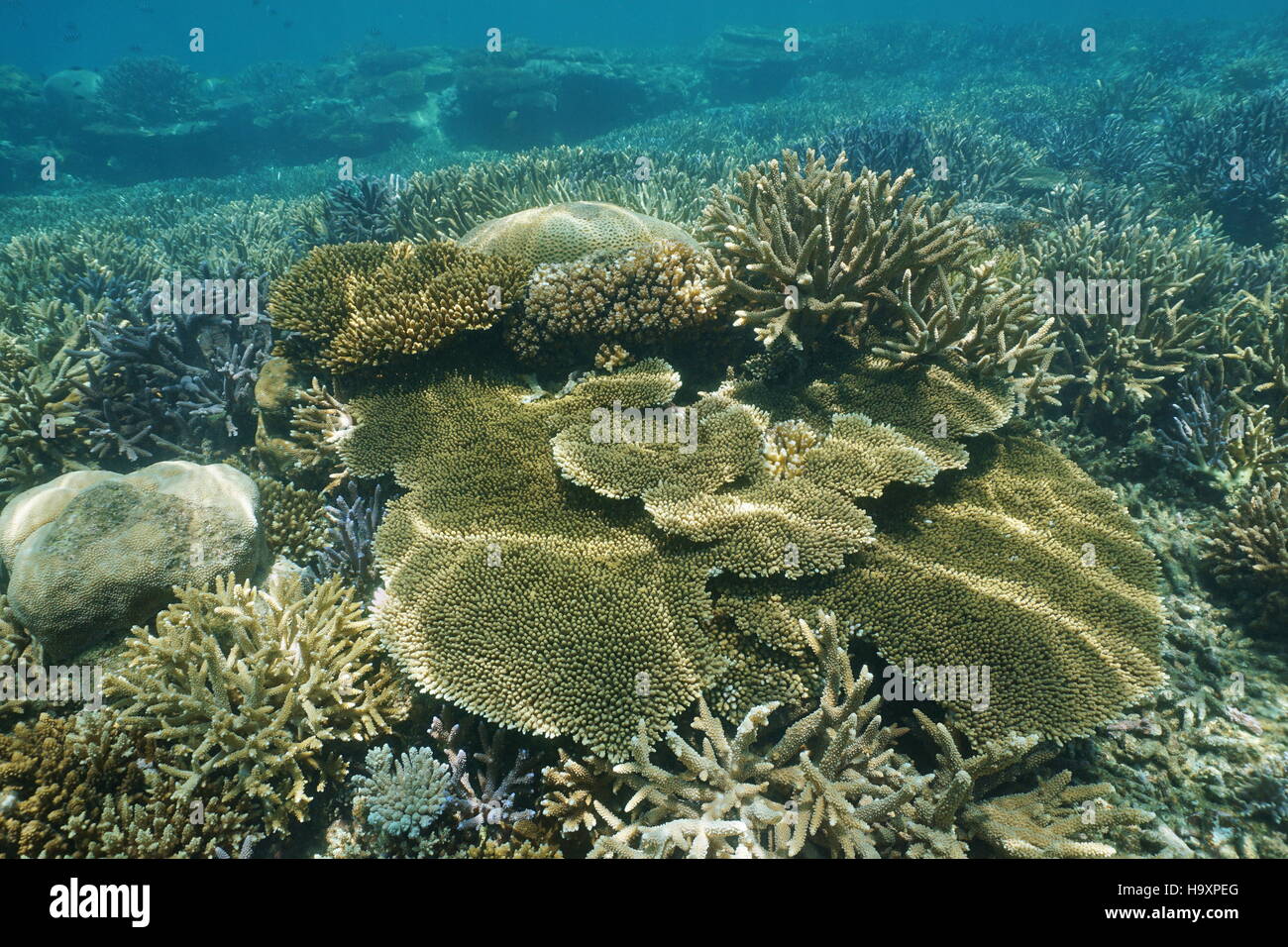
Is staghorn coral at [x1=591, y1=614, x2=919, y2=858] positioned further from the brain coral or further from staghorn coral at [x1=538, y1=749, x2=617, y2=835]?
the brain coral

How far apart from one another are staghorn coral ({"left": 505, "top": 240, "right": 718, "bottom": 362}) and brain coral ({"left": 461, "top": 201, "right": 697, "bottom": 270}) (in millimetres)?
241

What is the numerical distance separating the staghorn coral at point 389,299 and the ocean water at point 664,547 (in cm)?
3

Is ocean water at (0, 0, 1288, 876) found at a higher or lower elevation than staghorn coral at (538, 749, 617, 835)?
higher

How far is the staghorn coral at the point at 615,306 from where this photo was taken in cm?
445

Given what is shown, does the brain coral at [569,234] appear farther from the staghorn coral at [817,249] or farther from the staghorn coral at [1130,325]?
the staghorn coral at [1130,325]

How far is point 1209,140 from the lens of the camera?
1025cm

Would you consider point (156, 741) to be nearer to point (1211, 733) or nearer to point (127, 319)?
point (127, 319)

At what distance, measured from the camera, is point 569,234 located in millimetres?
4840

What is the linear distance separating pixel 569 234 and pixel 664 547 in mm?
2837

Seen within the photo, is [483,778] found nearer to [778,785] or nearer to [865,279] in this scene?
[778,785]

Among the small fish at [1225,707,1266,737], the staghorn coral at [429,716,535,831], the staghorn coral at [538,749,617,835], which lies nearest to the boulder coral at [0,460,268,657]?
the staghorn coral at [429,716,535,831]

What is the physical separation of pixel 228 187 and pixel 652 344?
20.3 metres

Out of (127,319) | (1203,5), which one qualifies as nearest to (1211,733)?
(127,319)

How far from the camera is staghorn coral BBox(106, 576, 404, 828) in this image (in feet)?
9.88
